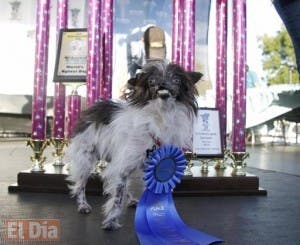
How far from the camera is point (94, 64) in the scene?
5.35 metres

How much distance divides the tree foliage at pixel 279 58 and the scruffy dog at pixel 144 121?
30443 millimetres

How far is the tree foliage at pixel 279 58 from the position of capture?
32781 millimetres

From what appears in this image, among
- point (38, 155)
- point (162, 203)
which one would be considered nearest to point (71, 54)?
point (38, 155)

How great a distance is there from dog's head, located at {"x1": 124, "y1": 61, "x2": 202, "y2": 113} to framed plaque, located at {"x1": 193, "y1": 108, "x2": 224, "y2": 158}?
2244 mm

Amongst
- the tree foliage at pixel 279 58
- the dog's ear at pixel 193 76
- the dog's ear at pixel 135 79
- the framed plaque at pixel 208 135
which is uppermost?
the tree foliage at pixel 279 58

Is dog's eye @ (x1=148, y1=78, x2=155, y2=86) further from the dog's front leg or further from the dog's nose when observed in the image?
the dog's front leg

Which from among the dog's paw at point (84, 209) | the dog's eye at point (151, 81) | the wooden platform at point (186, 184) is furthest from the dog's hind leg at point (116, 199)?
the wooden platform at point (186, 184)

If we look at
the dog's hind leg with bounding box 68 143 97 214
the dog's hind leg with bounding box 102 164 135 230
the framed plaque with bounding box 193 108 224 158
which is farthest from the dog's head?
the framed plaque with bounding box 193 108 224 158

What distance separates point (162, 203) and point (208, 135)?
2553 millimetres

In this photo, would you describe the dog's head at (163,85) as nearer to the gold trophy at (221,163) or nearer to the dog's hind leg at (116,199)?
the dog's hind leg at (116,199)

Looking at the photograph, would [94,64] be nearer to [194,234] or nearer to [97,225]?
[97,225]

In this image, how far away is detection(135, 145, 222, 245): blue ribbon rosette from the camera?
3.17m

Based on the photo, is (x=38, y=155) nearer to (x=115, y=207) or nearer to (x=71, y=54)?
(x=71, y=54)

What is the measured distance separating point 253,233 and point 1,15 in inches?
499
